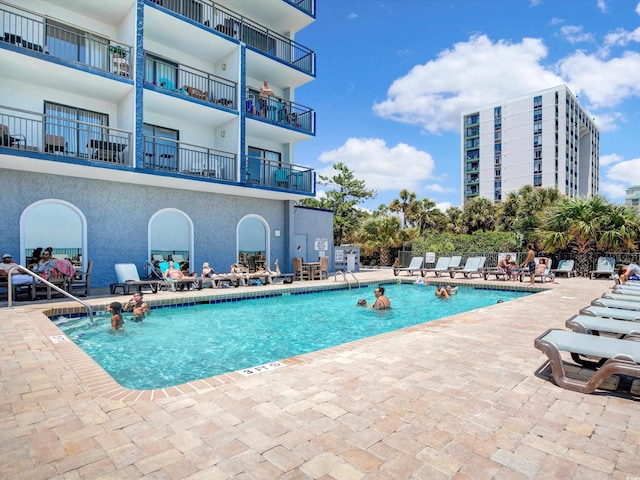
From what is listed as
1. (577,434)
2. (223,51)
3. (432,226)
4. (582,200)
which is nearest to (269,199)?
(223,51)

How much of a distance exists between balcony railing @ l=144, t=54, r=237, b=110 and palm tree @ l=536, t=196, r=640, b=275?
51.1 ft

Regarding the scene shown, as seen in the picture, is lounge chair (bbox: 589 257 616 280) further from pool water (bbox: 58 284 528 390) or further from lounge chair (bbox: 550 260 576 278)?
pool water (bbox: 58 284 528 390)

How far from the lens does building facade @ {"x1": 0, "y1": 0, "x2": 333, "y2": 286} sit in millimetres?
10961

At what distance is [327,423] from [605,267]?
18157mm

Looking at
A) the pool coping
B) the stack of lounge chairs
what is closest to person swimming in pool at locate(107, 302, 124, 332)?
the pool coping

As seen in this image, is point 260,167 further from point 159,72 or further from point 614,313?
point 614,313

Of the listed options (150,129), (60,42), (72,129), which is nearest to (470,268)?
(150,129)

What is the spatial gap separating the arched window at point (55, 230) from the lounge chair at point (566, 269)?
1910cm

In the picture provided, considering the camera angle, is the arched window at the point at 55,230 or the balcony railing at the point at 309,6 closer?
the arched window at the point at 55,230

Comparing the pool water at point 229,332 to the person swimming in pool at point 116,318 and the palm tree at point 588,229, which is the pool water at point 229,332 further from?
the palm tree at point 588,229

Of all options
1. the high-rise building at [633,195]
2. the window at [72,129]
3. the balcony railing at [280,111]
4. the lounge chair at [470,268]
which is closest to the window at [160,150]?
the window at [72,129]

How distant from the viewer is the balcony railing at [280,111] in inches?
631

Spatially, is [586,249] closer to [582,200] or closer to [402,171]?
[582,200]

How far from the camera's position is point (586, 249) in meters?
17.2
